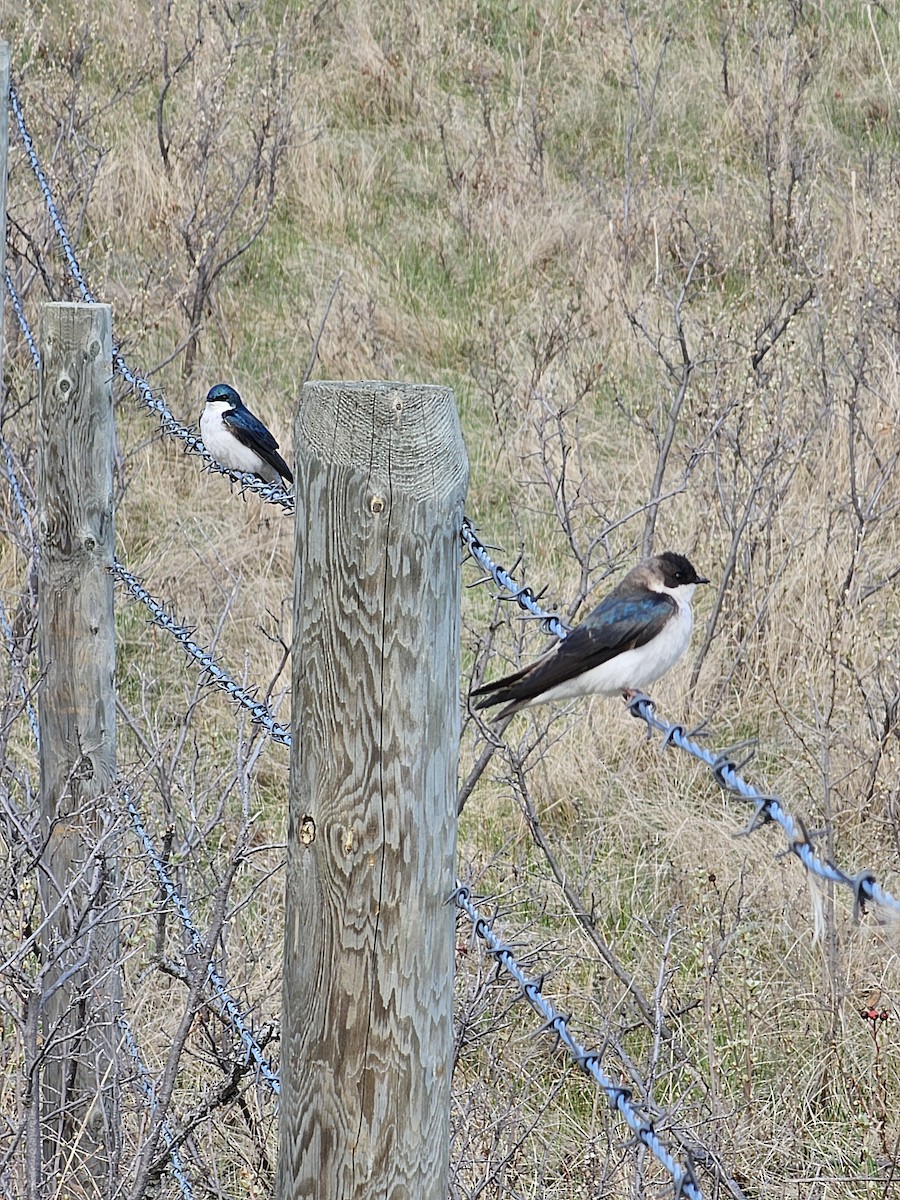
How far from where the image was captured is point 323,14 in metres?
11.4

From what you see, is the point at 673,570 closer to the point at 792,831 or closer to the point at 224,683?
the point at 224,683

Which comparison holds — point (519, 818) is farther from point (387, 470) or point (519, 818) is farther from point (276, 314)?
point (276, 314)

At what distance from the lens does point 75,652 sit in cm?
295

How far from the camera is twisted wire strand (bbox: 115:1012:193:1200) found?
250 cm

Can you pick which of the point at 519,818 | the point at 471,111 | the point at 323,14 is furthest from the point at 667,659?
the point at 323,14

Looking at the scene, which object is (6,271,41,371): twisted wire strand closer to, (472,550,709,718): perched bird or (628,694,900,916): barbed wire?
(472,550,709,718): perched bird

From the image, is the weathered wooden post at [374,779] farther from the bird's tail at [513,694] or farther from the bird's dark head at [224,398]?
the bird's dark head at [224,398]

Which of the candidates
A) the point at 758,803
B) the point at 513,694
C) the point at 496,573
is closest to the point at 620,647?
the point at 513,694

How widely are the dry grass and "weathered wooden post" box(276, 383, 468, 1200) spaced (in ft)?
1.42

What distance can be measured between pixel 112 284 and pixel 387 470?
6.82 metres

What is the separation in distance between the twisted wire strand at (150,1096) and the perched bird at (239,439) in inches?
108

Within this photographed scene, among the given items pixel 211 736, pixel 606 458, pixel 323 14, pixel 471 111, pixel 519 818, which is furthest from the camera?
pixel 323 14

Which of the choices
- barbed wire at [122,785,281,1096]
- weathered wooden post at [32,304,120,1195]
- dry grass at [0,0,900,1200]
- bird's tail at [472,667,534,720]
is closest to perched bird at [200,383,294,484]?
dry grass at [0,0,900,1200]

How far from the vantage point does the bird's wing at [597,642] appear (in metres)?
2.57
